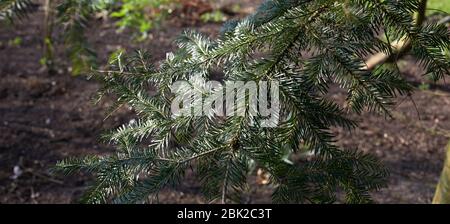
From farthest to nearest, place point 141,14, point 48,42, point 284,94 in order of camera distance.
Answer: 1. point 141,14
2. point 48,42
3. point 284,94

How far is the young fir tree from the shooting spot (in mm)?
1097

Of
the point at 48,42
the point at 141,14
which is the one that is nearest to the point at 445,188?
the point at 48,42

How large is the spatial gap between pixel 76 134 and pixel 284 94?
292cm

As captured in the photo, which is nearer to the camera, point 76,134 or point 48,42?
point 76,134

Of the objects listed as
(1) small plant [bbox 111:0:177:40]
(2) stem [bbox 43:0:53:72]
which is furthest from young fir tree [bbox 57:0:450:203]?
(1) small plant [bbox 111:0:177:40]

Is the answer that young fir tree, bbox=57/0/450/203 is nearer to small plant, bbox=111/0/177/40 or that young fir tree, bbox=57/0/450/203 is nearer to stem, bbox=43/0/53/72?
stem, bbox=43/0/53/72

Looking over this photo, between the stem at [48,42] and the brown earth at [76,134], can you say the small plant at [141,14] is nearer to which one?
the brown earth at [76,134]

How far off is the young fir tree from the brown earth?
1.65m

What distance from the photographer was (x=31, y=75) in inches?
176

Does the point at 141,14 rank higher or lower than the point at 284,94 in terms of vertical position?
higher

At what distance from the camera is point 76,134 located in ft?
12.3

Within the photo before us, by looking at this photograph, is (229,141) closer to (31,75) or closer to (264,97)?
(264,97)

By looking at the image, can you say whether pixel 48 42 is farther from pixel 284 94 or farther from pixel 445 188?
pixel 284 94

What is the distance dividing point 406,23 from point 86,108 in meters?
3.32
